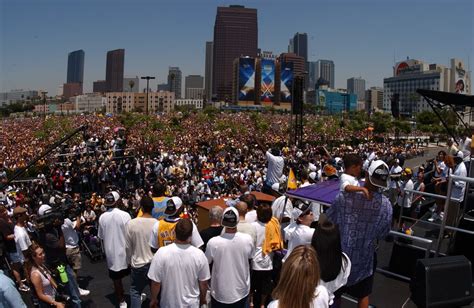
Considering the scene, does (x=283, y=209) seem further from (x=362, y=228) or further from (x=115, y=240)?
(x=115, y=240)

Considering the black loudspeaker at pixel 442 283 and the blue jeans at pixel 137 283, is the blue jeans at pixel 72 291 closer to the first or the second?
the blue jeans at pixel 137 283

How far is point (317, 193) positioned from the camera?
194 inches

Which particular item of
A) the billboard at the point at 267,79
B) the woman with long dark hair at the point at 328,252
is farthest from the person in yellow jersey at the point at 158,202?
the billboard at the point at 267,79

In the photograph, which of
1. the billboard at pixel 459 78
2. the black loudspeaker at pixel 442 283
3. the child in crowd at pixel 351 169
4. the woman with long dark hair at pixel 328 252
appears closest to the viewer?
the woman with long dark hair at pixel 328 252

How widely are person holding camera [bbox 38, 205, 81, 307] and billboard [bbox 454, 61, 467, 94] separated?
158515 millimetres

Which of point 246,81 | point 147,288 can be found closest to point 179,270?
point 147,288

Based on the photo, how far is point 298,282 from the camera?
2.18 meters

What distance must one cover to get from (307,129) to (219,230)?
43.9 metres

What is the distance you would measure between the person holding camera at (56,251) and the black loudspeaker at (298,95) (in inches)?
989

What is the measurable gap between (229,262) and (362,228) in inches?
47.8

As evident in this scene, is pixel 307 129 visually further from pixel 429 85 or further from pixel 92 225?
pixel 429 85

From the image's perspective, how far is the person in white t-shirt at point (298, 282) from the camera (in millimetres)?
Result: 2170

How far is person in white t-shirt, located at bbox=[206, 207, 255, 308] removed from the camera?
3.93 metres

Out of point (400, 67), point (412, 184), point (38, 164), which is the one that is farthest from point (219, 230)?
point (400, 67)
